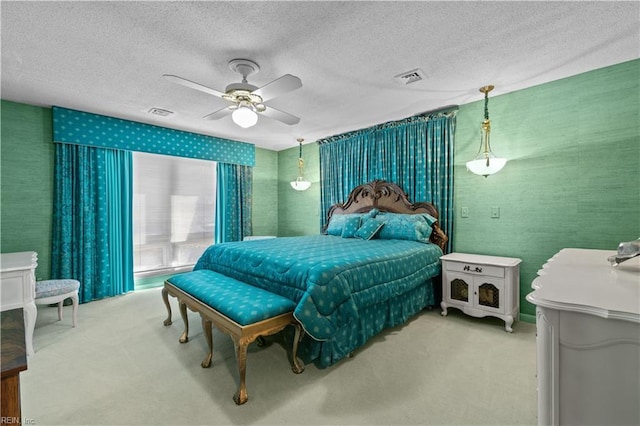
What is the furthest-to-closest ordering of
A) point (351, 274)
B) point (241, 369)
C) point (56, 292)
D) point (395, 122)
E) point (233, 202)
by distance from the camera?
point (233, 202) → point (395, 122) → point (56, 292) → point (351, 274) → point (241, 369)

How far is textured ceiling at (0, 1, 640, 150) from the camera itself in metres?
1.79

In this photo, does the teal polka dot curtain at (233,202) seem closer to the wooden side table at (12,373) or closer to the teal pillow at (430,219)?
the teal pillow at (430,219)

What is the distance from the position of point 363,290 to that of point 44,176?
405 centimetres

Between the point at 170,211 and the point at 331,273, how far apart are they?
3.51 m

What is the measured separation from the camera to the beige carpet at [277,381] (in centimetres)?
164

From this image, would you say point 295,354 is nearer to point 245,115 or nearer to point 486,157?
point 245,115

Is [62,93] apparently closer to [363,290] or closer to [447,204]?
[363,290]

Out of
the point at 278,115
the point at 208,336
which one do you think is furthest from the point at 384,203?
the point at 208,336

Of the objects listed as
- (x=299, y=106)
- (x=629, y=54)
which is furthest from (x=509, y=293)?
(x=299, y=106)

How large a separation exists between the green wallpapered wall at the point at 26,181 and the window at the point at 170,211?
94 centimetres

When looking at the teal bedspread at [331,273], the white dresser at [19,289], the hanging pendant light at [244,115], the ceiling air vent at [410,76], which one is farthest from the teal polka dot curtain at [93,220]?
the ceiling air vent at [410,76]

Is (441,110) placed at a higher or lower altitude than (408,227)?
higher

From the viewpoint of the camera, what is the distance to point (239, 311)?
1874mm

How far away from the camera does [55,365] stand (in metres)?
2.18
